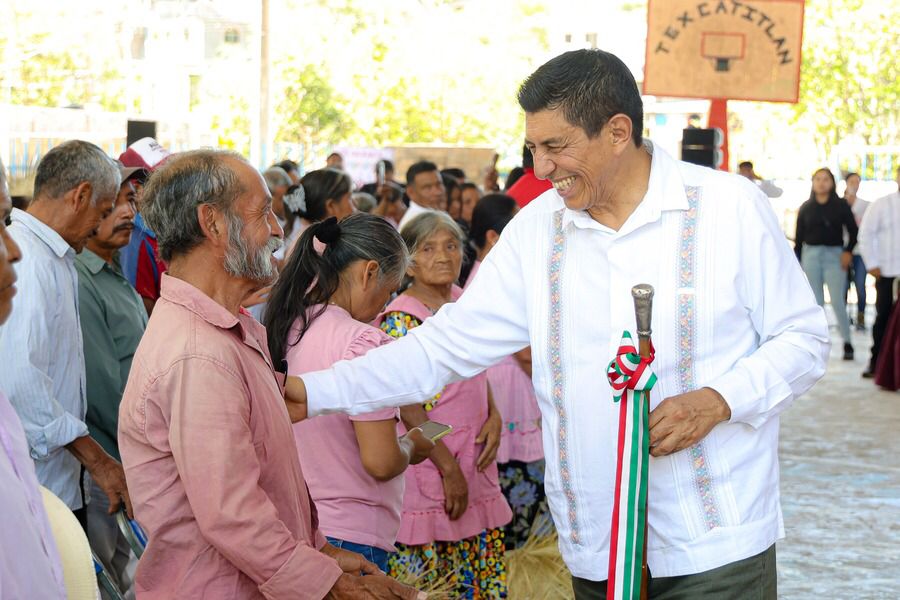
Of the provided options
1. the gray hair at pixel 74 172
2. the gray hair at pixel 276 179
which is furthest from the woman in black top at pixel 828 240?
the gray hair at pixel 74 172

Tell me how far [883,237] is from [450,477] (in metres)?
8.94

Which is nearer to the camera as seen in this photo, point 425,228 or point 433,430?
point 433,430

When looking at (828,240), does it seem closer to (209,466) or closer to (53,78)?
(209,466)

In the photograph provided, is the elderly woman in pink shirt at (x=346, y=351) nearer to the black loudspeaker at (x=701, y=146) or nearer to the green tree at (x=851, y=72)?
the black loudspeaker at (x=701, y=146)

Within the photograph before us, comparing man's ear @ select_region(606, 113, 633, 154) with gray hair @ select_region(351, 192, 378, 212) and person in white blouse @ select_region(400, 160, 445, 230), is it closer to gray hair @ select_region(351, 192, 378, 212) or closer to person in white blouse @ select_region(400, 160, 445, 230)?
gray hair @ select_region(351, 192, 378, 212)

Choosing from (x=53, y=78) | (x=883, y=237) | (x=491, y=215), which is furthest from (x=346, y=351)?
(x=53, y=78)

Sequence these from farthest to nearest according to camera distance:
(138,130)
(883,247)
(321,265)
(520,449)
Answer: (883,247) < (138,130) < (520,449) < (321,265)

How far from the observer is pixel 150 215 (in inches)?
109

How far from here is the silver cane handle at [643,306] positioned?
2633 millimetres

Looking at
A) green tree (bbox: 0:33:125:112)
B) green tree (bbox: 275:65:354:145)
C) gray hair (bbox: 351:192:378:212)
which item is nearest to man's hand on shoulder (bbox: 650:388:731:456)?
gray hair (bbox: 351:192:378:212)

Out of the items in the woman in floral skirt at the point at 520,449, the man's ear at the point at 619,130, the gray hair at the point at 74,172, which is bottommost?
the woman in floral skirt at the point at 520,449

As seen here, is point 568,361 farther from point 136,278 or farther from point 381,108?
point 381,108

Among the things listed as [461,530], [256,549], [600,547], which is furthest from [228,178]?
[461,530]

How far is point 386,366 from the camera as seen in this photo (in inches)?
129
